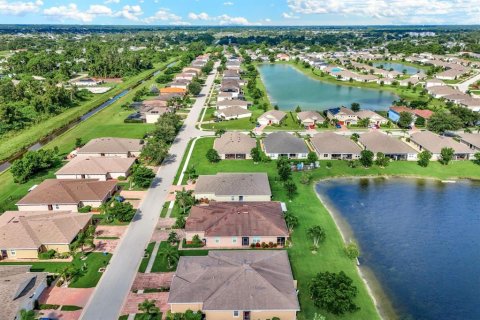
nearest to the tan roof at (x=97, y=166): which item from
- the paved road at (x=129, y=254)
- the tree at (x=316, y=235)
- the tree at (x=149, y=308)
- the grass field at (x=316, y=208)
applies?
the paved road at (x=129, y=254)

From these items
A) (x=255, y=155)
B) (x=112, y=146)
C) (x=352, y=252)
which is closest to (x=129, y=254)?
(x=352, y=252)

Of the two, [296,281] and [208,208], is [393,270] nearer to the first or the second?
[296,281]

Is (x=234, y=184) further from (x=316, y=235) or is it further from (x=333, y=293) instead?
(x=333, y=293)

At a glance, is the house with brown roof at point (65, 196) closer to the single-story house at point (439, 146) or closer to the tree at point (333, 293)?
the tree at point (333, 293)

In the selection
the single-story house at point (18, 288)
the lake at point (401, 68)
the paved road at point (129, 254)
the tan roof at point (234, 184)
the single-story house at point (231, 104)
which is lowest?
the paved road at point (129, 254)

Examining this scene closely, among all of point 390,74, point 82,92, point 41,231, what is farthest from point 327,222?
point 390,74
